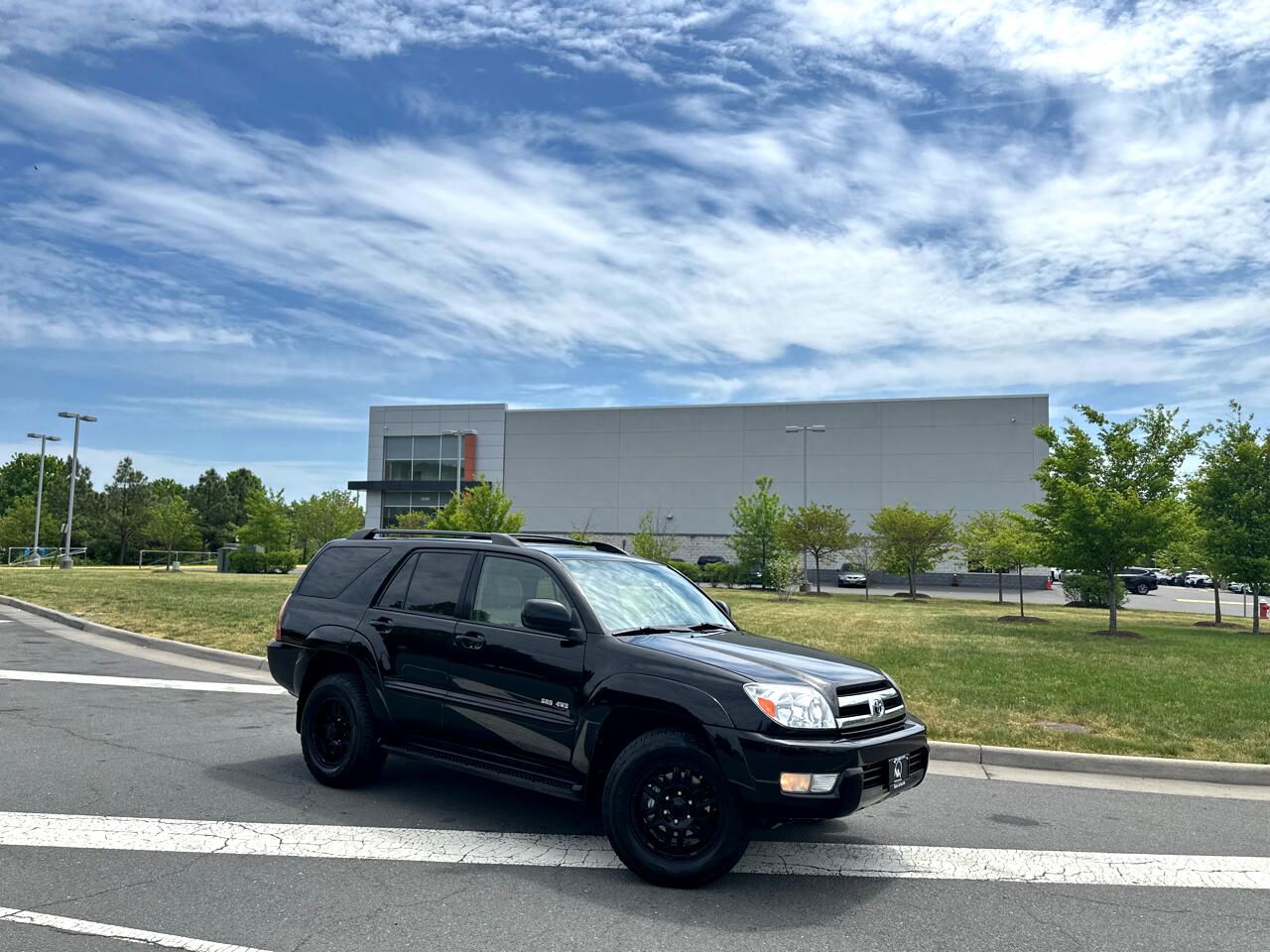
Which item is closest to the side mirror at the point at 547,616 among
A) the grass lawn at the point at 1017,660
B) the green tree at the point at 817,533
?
the grass lawn at the point at 1017,660

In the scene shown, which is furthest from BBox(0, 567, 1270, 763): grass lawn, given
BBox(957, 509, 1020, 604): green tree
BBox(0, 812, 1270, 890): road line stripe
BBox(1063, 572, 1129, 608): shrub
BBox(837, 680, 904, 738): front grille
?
BBox(1063, 572, 1129, 608): shrub

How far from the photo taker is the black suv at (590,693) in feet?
15.1

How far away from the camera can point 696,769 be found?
466 cm

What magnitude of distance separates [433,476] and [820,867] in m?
69.1

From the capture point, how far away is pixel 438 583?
6.14 meters

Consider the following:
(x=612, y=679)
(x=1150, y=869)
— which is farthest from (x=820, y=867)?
(x=1150, y=869)

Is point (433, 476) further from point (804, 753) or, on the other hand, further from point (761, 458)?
point (804, 753)

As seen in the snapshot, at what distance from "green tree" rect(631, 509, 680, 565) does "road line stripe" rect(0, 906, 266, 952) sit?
3506cm

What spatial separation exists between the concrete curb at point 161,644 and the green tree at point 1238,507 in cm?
2269

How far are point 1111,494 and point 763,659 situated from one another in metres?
20.2

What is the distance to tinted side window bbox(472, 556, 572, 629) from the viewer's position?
566 cm

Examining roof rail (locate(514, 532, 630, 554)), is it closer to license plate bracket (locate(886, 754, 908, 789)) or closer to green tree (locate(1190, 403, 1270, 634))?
license plate bracket (locate(886, 754, 908, 789))

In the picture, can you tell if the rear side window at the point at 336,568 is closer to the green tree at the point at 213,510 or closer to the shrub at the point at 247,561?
the shrub at the point at 247,561

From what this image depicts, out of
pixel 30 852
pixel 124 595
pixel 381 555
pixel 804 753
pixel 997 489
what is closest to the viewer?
pixel 804 753
